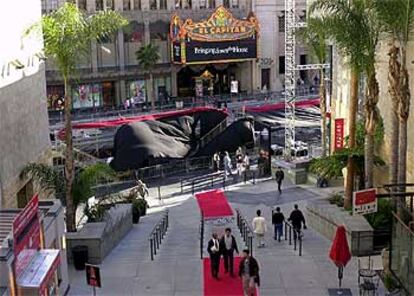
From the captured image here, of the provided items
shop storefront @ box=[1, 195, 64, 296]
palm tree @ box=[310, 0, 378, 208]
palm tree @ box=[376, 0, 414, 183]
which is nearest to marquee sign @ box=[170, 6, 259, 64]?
palm tree @ box=[310, 0, 378, 208]

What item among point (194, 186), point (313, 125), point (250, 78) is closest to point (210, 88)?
point (250, 78)

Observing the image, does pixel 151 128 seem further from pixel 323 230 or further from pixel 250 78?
pixel 250 78

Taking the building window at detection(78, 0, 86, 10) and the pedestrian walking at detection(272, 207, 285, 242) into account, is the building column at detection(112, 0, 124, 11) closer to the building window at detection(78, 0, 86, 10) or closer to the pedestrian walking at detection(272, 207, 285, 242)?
the building window at detection(78, 0, 86, 10)

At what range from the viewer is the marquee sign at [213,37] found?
65.2m

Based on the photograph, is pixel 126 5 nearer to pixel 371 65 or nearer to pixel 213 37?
pixel 213 37

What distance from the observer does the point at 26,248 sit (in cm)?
1320

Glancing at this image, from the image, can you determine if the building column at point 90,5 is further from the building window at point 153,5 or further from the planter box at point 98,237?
the planter box at point 98,237

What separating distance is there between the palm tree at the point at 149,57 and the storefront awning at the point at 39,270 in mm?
48878

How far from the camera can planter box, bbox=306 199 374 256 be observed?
65.6 ft

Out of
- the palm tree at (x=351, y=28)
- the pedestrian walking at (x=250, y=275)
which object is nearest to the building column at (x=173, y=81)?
the palm tree at (x=351, y=28)

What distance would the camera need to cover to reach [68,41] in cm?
2116

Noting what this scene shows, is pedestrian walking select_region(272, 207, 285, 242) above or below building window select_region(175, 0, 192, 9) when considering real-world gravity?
below

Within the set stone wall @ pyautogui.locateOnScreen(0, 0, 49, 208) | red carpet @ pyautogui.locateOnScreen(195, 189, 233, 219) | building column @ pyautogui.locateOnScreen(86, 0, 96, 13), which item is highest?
building column @ pyautogui.locateOnScreen(86, 0, 96, 13)

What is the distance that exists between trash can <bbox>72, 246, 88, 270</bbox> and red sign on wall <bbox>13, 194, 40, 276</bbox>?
16.6 ft
